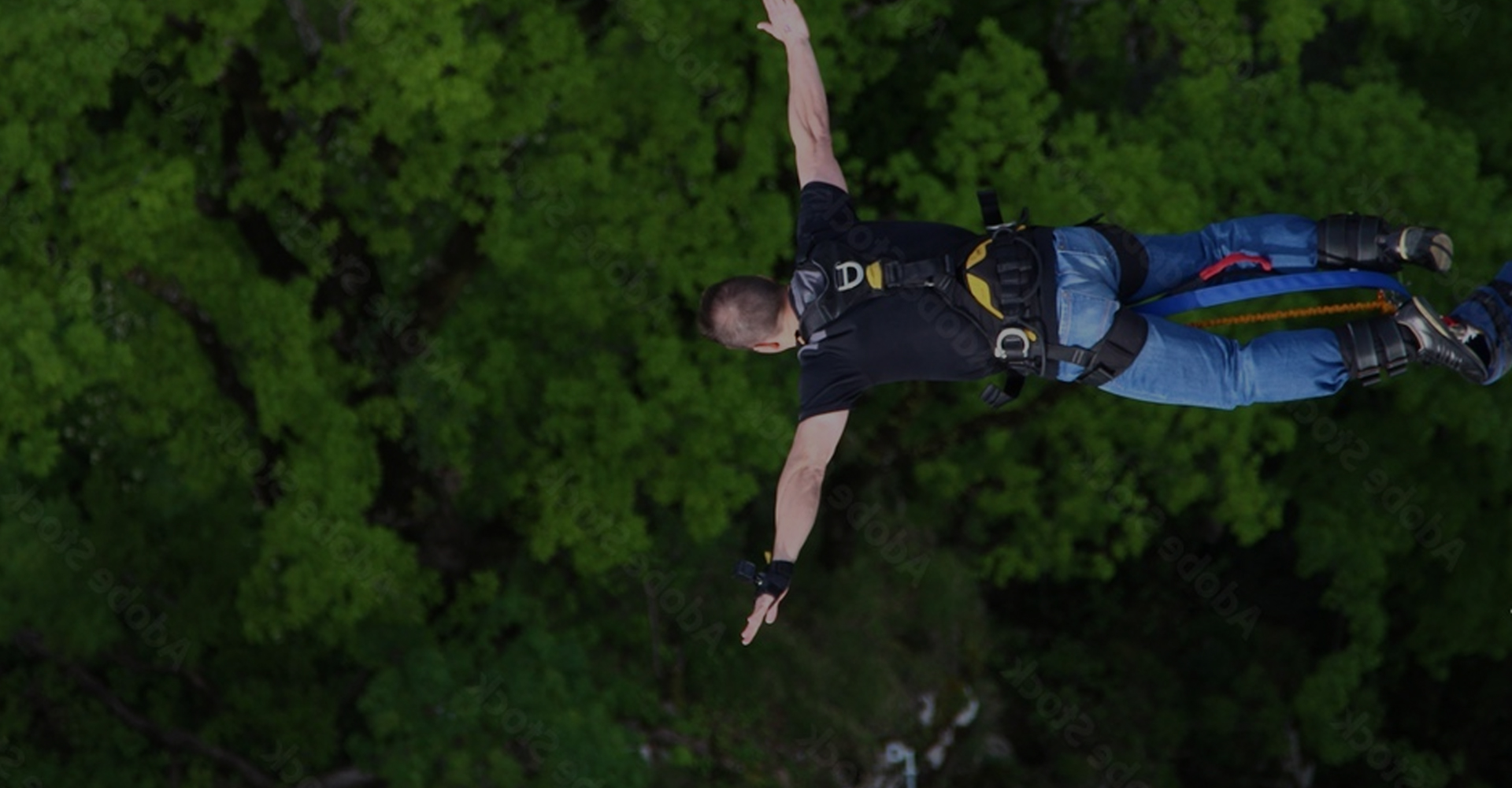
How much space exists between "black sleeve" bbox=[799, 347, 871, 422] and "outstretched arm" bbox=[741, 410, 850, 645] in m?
0.03

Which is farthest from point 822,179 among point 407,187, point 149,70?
point 149,70

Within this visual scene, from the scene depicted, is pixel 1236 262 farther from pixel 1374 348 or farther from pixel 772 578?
pixel 772 578

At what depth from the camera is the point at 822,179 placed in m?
6.26

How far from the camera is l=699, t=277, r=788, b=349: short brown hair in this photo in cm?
573

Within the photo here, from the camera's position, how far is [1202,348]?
19.3ft

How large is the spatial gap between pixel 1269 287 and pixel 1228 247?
0.54 meters

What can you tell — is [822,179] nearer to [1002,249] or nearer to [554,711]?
[1002,249]

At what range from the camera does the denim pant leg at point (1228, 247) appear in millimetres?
6066
